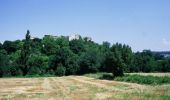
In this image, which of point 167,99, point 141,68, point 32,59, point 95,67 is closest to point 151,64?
point 141,68

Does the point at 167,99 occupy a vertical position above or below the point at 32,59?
below

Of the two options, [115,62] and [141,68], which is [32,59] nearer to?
[141,68]

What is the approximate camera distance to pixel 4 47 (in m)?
171

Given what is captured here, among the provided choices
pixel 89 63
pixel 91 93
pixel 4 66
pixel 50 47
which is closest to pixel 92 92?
pixel 91 93

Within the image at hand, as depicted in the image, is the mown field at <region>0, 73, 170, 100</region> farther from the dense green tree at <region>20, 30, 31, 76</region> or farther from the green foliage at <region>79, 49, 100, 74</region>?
the dense green tree at <region>20, 30, 31, 76</region>

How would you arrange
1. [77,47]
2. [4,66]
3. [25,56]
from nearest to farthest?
1. [4,66]
2. [25,56]
3. [77,47]

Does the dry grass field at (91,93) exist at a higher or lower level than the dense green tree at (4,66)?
lower

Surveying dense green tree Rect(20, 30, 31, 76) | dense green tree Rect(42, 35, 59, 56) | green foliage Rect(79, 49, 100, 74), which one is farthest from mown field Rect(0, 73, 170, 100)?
dense green tree Rect(42, 35, 59, 56)

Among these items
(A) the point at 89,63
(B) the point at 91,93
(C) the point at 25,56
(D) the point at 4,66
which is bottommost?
(B) the point at 91,93

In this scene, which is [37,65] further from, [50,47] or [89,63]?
[50,47]

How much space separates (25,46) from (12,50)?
4936 cm

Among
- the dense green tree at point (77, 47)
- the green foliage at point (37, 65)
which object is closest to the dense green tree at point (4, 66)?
the green foliage at point (37, 65)

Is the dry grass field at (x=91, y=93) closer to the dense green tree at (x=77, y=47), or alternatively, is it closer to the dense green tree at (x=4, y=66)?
the dense green tree at (x=4, y=66)

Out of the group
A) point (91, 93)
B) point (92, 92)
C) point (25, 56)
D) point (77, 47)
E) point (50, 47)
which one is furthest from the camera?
point (50, 47)
